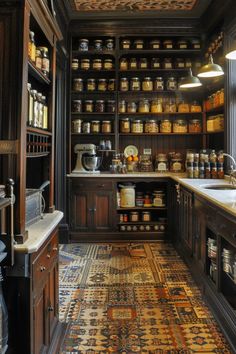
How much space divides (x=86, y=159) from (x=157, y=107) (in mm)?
1316

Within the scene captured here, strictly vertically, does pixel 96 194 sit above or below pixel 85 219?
above

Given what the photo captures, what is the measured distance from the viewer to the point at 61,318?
265 centimetres

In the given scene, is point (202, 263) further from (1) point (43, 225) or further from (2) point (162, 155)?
(2) point (162, 155)

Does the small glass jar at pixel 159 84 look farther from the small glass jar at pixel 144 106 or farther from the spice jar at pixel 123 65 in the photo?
the spice jar at pixel 123 65

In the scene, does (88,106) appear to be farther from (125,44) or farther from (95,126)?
(125,44)

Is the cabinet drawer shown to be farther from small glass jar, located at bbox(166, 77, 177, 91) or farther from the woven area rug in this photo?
small glass jar, located at bbox(166, 77, 177, 91)

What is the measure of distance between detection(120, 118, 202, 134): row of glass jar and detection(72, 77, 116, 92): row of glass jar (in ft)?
1.74

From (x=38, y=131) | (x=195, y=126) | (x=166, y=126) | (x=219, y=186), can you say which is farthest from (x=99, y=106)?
(x=38, y=131)

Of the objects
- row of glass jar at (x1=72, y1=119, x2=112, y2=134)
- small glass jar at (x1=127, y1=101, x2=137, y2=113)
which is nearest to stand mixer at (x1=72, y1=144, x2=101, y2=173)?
Answer: row of glass jar at (x1=72, y1=119, x2=112, y2=134)

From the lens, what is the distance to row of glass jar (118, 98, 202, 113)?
526 cm

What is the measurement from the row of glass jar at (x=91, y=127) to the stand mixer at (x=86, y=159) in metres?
0.30

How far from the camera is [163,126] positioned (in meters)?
5.27

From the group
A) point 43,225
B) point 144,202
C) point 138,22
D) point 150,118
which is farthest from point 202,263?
point 138,22

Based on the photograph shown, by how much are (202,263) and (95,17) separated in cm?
373
